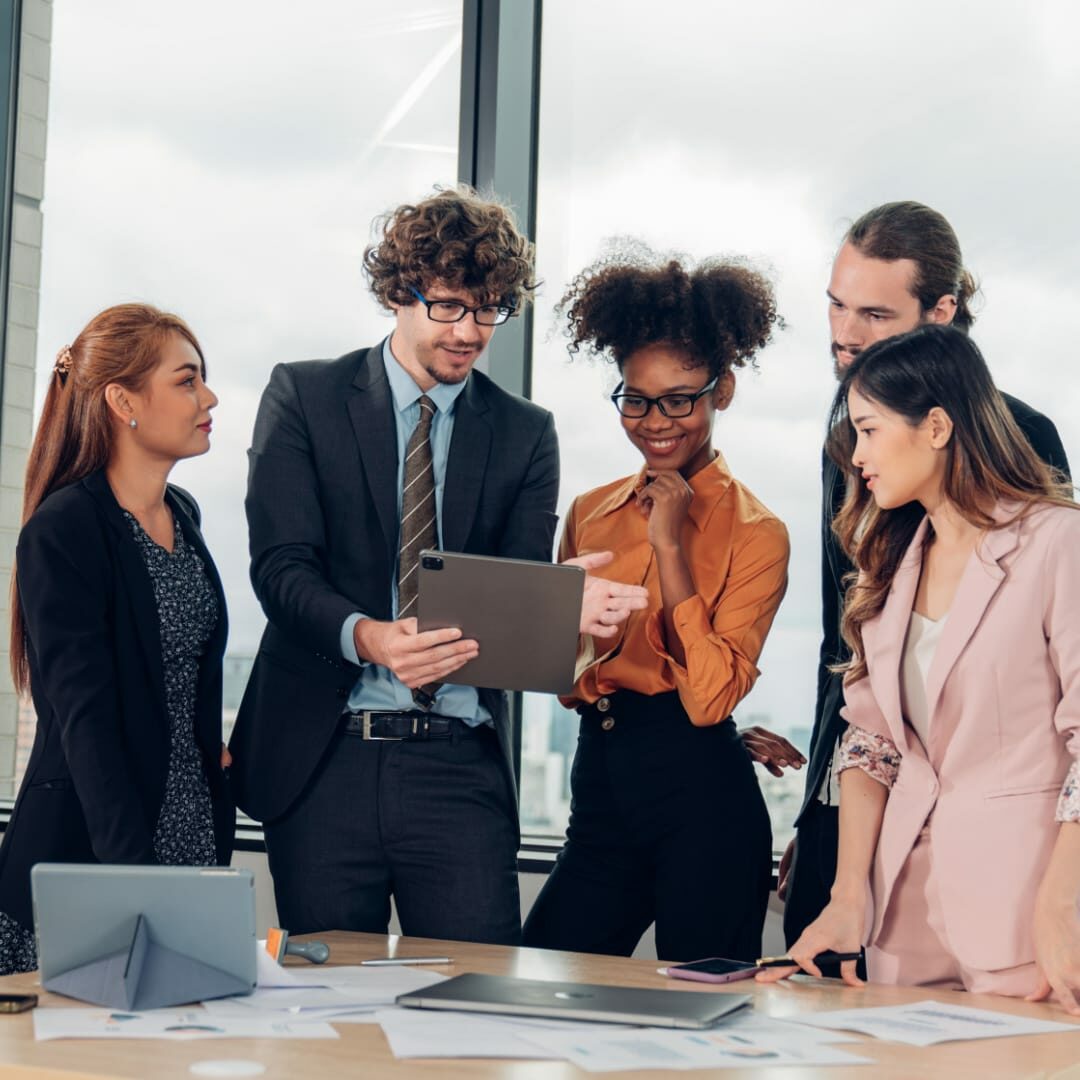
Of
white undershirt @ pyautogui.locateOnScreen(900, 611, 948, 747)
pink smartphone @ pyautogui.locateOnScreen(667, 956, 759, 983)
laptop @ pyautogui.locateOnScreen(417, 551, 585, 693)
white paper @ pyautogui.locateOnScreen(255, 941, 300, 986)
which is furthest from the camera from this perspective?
laptop @ pyautogui.locateOnScreen(417, 551, 585, 693)

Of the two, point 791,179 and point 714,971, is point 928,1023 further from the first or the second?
point 791,179

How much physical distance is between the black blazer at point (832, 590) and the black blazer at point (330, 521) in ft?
1.77

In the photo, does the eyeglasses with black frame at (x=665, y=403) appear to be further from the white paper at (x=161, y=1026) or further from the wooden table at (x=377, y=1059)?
the white paper at (x=161, y=1026)

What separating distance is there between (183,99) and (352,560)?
2209 millimetres

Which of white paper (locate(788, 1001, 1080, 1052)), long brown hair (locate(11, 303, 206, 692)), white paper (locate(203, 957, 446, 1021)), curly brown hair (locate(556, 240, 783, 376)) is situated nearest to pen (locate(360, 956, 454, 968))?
white paper (locate(203, 957, 446, 1021))

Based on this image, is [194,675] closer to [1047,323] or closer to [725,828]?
[725,828]

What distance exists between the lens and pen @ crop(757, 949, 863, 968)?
183 centimetres

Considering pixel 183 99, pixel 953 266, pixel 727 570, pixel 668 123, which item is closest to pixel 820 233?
pixel 668 123

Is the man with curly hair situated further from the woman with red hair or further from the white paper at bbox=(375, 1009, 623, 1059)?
the white paper at bbox=(375, 1009, 623, 1059)

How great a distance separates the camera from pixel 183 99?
4145mm

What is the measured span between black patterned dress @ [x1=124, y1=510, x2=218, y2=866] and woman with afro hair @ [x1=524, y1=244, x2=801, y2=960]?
0.66 meters

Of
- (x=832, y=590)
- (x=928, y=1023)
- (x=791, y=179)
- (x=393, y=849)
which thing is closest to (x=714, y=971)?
(x=928, y=1023)

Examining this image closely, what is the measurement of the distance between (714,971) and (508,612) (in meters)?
0.73

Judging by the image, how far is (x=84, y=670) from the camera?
243cm
